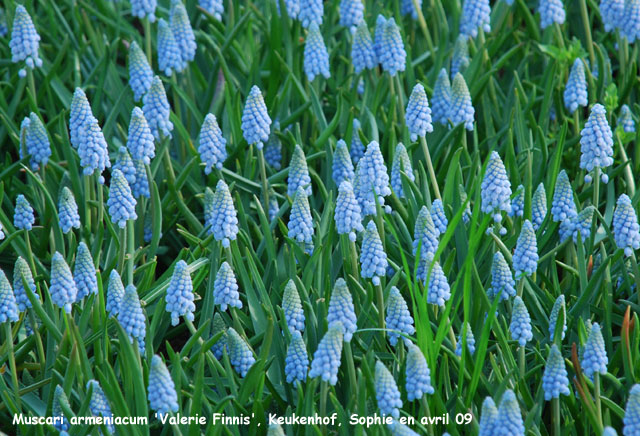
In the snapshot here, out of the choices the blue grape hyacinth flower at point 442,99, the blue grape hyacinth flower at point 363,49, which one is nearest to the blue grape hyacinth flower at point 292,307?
the blue grape hyacinth flower at point 442,99

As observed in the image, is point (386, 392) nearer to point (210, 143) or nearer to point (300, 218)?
point (300, 218)

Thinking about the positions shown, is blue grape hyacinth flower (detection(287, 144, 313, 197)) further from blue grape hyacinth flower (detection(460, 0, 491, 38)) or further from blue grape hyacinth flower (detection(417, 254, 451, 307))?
blue grape hyacinth flower (detection(460, 0, 491, 38))

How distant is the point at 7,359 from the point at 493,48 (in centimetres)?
357

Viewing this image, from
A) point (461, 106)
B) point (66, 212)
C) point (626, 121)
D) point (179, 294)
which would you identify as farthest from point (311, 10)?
point (179, 294)

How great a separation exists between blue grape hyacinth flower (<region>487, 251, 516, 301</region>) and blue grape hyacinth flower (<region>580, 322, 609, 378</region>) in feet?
1.66

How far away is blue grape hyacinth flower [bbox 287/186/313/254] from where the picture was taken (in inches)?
142

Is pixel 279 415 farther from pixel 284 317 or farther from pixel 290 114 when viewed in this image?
pixel 290 114

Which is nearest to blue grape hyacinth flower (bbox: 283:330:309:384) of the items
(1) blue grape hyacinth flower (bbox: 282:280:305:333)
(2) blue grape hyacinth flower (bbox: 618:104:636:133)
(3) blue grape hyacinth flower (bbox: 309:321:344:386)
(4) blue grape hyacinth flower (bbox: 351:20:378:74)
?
(1) blue grape hyacinth flower (bbox: 282:280:305:333)

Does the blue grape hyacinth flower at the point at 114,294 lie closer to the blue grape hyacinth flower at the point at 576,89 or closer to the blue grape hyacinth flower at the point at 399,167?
the blue grape hyacinth flower at the point at 399,167

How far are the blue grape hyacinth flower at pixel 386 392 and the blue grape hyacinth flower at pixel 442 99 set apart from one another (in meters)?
2.07

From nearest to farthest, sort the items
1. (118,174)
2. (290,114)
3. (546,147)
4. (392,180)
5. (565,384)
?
(565,384)
(118,174)
(392,180)
(546,147)
(290,114)

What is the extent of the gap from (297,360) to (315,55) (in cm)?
216

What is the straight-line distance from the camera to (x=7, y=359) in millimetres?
3646

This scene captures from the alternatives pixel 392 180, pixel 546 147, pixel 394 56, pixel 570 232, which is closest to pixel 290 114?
pixel 394 56
